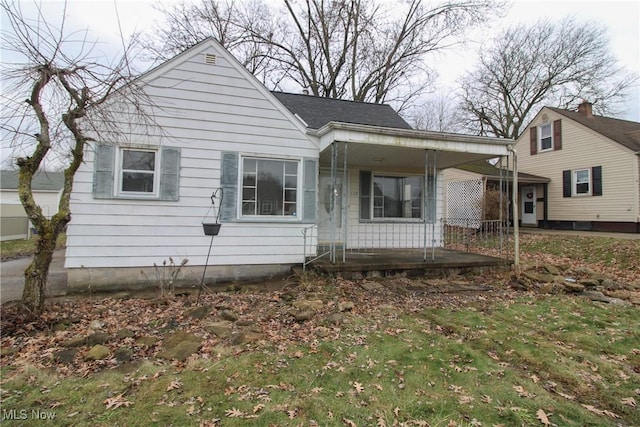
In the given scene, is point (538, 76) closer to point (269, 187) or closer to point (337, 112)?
point (337, 112)

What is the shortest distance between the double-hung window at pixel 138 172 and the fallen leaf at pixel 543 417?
6318 millimetres

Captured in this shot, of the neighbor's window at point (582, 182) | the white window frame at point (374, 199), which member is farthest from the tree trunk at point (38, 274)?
the neighbor's window at point (582, 182)

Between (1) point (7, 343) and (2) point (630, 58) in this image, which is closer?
(1) point (7, 343)

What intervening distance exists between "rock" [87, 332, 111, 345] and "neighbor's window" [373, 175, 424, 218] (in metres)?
6.70

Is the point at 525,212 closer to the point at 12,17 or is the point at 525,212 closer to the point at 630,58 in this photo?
the point at 630,58

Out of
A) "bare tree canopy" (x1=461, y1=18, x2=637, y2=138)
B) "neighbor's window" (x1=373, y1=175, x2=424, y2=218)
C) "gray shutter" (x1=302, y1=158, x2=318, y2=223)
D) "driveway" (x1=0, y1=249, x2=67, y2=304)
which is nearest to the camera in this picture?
"driveway" (x1=0, y1=249, x2=67, y2=304)

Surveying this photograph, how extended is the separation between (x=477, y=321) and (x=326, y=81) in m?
18.4

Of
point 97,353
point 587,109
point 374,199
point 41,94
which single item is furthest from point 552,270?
point 587,109

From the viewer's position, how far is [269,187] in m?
6.72

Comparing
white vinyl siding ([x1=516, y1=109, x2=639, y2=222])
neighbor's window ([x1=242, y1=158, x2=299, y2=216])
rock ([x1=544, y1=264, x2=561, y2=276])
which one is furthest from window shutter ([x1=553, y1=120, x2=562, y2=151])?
neighbor's window ([x1=242, y1=158, x2=299, y2=216])

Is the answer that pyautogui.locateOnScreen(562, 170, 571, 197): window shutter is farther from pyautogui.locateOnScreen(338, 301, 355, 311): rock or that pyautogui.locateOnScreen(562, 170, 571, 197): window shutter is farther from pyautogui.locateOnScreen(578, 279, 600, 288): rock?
pyautogui.locateOnScreen(338, 301, 355, 311): rock

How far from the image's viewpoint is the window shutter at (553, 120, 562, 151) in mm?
16480

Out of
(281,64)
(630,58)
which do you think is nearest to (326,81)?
(281,64)

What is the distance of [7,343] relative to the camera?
11.4 ft
